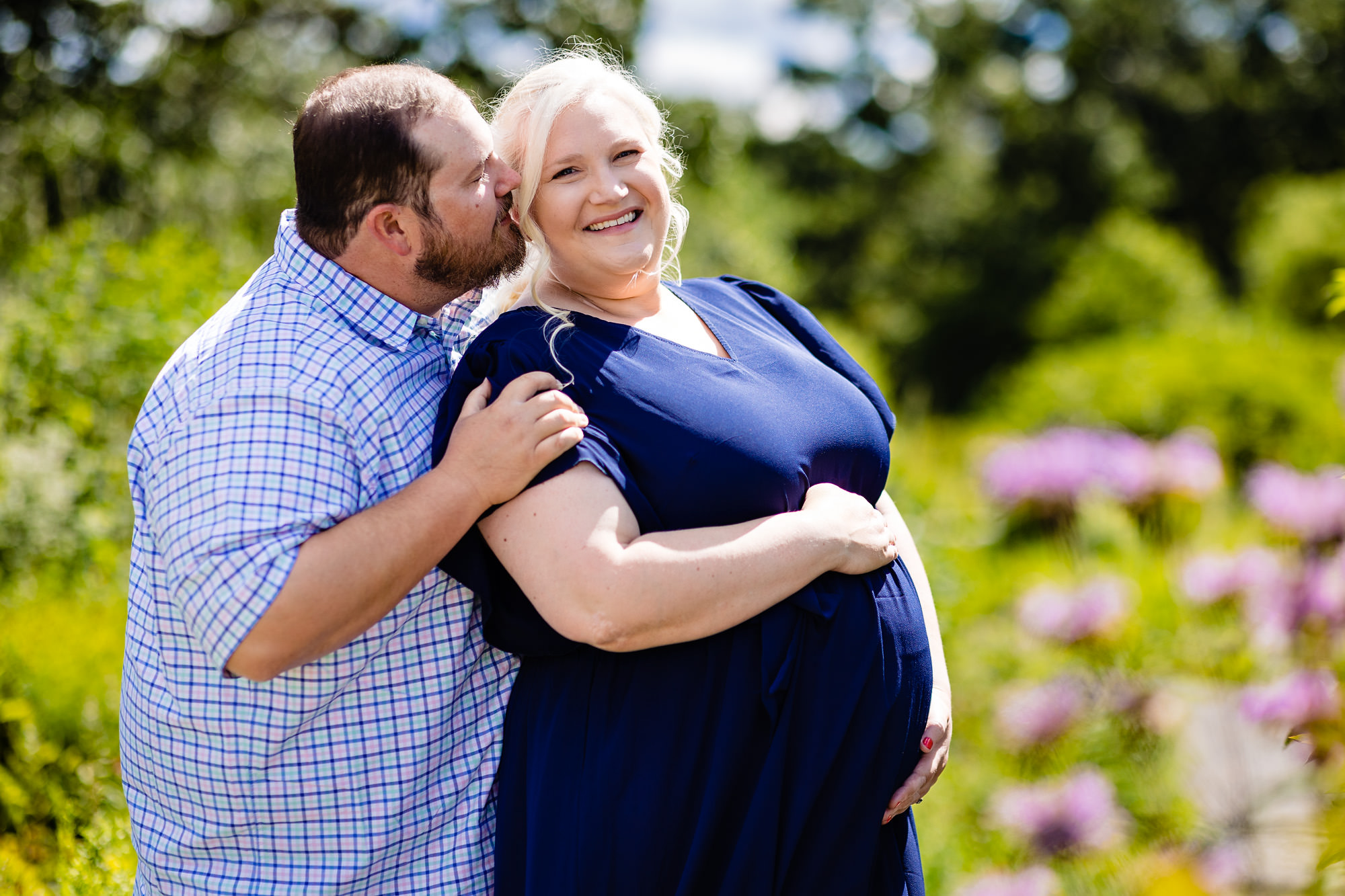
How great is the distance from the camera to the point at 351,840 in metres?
1.85

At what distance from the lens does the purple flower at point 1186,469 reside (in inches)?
154

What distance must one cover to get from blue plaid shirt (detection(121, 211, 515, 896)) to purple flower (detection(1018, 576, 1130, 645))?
2.15m

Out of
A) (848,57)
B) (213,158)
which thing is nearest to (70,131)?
(213,158)

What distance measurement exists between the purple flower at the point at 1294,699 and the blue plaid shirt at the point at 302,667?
2.26 metres

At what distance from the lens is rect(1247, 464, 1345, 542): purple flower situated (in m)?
3.39

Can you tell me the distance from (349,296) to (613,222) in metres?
0.55

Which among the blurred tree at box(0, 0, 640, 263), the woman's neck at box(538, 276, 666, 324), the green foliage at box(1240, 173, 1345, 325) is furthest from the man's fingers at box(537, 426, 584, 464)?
the green foliage at box(1240, 173, 1345, 325)

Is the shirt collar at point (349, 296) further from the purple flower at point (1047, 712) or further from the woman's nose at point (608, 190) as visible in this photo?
Result: the purple flower at point (1047, 712)

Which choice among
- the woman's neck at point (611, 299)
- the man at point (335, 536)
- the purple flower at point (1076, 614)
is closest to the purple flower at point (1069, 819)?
the purple flower at point (1076, 614)

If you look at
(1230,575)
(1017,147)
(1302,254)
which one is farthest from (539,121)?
(1017,147)

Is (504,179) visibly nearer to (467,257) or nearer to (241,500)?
(467,257)

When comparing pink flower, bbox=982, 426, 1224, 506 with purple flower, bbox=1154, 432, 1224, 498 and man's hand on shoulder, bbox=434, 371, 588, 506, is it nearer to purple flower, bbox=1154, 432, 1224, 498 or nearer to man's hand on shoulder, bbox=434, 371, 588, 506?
purple flower, bbox=1154, 432, 1224, 498

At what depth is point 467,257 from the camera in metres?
1.99

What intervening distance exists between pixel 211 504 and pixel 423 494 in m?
0.33
